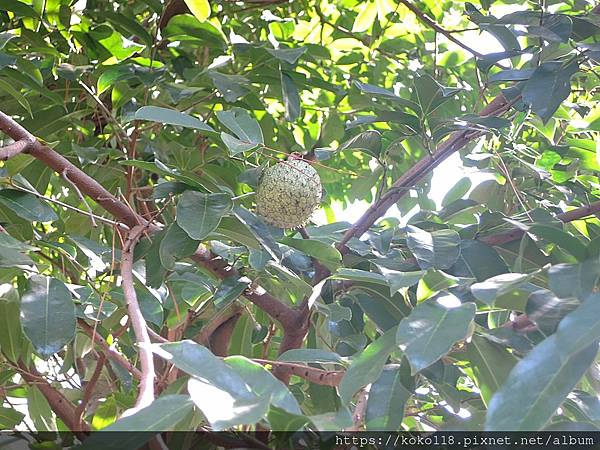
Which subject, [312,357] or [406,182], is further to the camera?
[406,182]

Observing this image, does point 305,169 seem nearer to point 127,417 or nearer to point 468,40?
point 127,417

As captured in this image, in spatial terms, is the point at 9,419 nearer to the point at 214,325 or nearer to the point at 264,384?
the point at 214,325

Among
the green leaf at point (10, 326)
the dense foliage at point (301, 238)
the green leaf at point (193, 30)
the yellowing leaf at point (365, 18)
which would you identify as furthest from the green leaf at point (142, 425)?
the yellowing leaf at point (365, 18)

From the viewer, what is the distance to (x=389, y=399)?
0.88 m

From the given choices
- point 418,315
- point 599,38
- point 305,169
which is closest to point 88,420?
point 305,169

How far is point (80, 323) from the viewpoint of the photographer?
4.67 feet

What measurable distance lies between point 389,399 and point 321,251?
416 mm

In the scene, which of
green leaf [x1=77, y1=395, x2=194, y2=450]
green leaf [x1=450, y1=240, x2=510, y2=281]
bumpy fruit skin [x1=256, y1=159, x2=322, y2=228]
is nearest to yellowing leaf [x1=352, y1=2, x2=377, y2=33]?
bumpy fruit skin [x1=256, y1=159, x2=322, y2=228]

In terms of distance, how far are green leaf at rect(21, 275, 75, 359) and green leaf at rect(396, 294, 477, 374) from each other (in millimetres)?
527

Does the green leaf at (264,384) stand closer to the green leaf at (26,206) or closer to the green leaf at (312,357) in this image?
the green leaf at (312,357)

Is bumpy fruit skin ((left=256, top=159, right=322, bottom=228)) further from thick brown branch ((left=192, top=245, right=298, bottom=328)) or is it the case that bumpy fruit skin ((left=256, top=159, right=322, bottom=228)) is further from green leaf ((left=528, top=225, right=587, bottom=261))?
green leaf ((left=528, top=225, right=587, bottom=261))

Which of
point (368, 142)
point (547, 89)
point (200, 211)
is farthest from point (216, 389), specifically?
point (547, 89)

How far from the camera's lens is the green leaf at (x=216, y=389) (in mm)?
628

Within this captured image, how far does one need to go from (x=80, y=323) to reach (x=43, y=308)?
33cm
